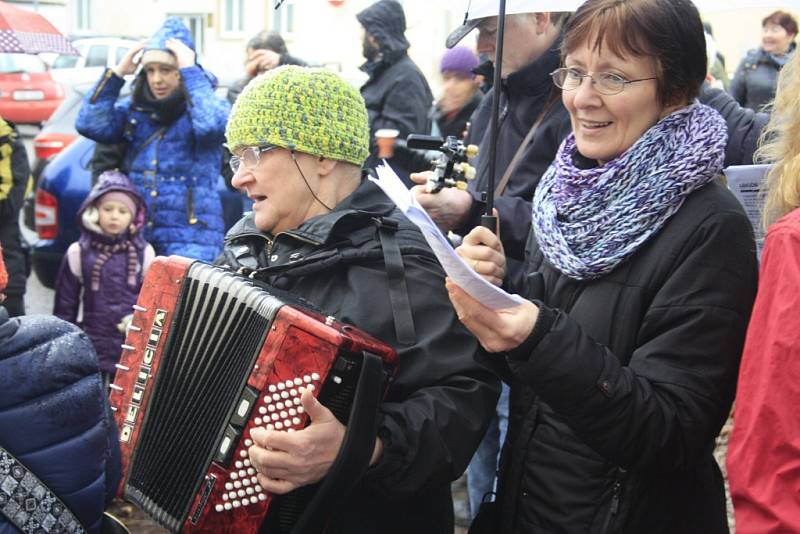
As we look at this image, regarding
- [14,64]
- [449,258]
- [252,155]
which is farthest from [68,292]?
[14,64]

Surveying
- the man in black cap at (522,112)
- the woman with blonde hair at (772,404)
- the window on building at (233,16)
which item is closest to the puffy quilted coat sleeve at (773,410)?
the woman with blonde hair at (772,404)

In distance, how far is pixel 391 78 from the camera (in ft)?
19.6

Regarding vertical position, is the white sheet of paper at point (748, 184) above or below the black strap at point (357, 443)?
above

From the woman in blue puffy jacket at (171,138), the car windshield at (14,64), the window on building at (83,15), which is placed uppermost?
the woman in blue puffy jacket at (171,138)

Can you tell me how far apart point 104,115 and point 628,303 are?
3.96 m

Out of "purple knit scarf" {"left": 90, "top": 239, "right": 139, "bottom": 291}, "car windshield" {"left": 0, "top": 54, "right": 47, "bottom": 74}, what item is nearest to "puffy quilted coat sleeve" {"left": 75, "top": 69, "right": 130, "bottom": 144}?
"purple knit scarf" {"left": 90, "top": 239, "right": 139, "bottom": 291}

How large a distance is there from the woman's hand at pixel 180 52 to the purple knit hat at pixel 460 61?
62.8 inches

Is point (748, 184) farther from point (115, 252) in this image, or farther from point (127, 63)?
point (127, 63)

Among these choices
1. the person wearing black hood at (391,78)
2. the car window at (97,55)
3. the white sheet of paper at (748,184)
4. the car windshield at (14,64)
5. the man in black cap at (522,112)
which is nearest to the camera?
the white sheet of paper at (748,184)

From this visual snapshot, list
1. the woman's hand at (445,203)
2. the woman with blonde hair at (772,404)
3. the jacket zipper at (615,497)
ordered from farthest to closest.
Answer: the woman's hand at (445,203) → the jacket zipper at (615,497) → the woman with blonde hair at (772,404)

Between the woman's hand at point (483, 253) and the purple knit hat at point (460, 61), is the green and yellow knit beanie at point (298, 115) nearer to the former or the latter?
the woman's hand at point (483, 253)

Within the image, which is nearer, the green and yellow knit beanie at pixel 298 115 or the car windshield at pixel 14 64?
the green and yellow knit beanie at pixel 298 115

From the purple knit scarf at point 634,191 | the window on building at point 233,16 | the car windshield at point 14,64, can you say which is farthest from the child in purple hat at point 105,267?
the window on building at point 233,16

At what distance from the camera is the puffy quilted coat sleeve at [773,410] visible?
1696mm
